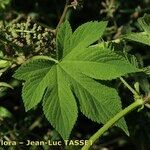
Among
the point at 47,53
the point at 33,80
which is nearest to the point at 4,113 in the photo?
the point at 47,53

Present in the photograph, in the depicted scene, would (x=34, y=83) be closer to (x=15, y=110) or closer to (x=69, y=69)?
(x=69, y=69)

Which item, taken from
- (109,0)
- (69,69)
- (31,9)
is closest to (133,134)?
(109,0)

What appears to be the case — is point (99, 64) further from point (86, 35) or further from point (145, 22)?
point (145, 22)

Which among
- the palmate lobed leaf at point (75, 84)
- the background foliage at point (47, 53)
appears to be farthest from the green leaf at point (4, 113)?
the palmate lobed leaf at point (75, 84)

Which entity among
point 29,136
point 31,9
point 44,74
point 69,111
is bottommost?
point 29,136

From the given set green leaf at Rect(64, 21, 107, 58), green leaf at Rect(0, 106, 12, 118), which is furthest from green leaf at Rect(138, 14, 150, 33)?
green leaf at Rect(0, 106, 12, 118)

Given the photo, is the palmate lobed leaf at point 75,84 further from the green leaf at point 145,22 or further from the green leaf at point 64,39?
the green leaf at point 145,22

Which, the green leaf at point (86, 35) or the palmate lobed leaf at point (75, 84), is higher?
the green leaf at point (86, 35)
